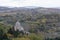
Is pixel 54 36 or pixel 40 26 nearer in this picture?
pixel 54 36

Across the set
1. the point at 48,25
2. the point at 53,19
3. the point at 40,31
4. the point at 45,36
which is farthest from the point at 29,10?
the point at 45,36

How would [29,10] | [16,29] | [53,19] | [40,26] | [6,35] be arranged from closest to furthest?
Answer: [6,35]
[16,29]
[40,26]
[53,19]
[29,10]

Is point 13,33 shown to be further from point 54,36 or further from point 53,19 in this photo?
point 53,19

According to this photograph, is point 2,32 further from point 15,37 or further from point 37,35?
point 37,35

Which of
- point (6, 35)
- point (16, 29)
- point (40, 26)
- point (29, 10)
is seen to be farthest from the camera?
point (29, 10)

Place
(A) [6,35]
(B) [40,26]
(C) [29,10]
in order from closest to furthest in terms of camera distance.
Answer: (A) [6,35] < (B) [40,26] < (C) [29,10]

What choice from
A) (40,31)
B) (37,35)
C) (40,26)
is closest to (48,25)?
(40,26)

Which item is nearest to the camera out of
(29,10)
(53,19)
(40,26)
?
(40,26)

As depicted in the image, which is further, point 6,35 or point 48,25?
point 48,25
